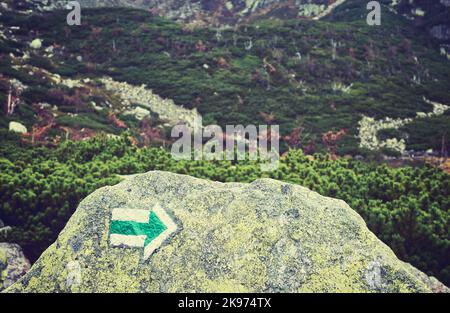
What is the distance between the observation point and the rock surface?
15.6 ft

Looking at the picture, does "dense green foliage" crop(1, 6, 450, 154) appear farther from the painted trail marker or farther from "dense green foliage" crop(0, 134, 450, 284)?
the painted trail marker

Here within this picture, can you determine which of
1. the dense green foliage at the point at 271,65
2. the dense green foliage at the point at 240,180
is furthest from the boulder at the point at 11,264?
the dense green foliage at the point at 271,65

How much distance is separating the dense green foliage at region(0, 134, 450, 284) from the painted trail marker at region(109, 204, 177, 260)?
3.36 metres

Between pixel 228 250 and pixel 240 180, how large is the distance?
15.2 ft

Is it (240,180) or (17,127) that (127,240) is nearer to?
(240,180)

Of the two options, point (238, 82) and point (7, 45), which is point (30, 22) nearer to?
point (7, 45)

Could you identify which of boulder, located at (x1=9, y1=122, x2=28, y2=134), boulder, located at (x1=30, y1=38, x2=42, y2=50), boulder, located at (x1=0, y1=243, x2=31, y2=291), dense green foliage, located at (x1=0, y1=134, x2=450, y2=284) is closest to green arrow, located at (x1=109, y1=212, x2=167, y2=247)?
A: boulder, located at (x1=0, y1=243, x2=31, y2=291)

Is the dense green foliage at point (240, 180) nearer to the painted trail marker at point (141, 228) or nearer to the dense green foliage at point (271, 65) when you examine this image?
the painted trail marker at point (141, 228)

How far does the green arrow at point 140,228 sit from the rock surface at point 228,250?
0.01m
